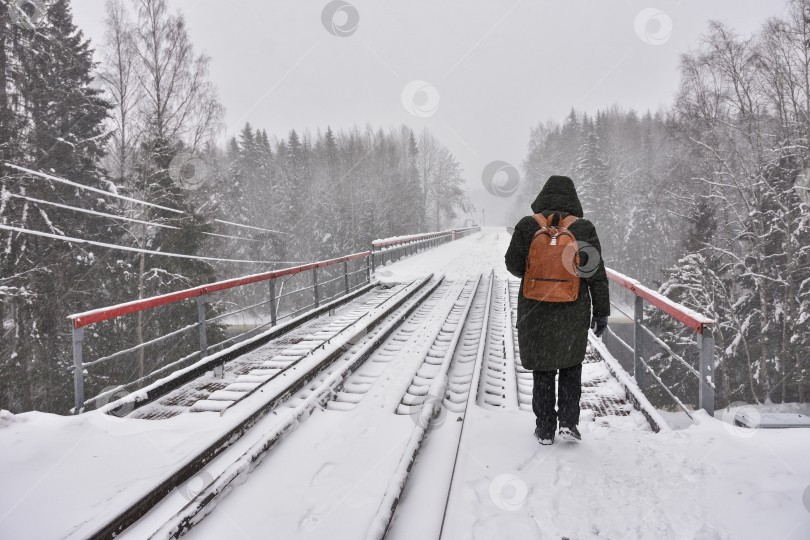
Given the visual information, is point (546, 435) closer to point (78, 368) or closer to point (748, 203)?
point (78, 368)

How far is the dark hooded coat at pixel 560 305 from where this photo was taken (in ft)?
10.7

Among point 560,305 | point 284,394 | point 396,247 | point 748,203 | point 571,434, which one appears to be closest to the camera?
point 560,305

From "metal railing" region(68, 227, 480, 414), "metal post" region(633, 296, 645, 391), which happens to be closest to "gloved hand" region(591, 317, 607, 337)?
"metal post" region(633, 296, 645, 391)

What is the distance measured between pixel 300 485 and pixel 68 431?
78.8 inches

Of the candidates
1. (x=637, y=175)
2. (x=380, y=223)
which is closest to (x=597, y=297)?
(x=380, y=223)

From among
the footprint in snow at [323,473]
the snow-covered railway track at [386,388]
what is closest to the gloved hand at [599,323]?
the snow-covered railway track at [386,388]

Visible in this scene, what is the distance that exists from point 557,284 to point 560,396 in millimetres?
973

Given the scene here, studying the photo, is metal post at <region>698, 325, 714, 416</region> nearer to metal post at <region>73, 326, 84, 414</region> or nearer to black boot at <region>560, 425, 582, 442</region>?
black boot at <region>560, 425, 582, 442</region>

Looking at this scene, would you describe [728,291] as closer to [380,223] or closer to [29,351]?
[29,351]

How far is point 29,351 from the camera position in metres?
12.1

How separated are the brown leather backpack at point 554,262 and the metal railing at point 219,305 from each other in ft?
9.62

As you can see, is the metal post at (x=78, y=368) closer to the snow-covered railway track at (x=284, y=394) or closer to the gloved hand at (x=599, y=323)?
the snow-covered railway track at (x=284, y=394)

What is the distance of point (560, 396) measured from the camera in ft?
11.6

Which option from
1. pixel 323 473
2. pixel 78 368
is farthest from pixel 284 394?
pixel 78 368
